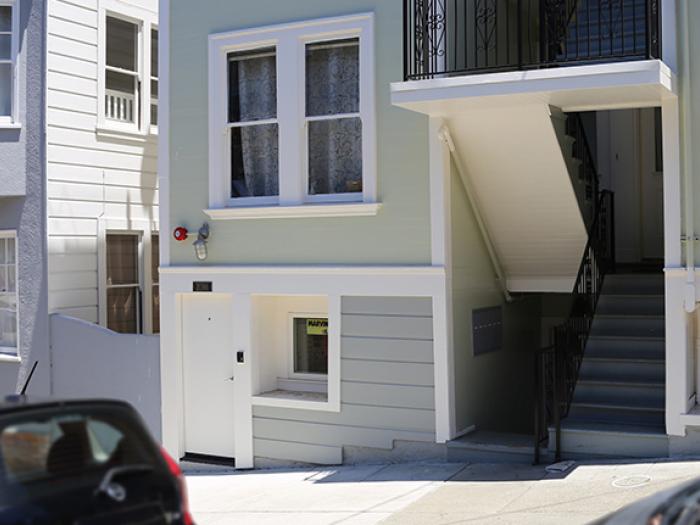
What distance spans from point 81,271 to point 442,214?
6198 millimetres

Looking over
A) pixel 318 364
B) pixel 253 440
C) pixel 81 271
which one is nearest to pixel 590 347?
pixel 318 364

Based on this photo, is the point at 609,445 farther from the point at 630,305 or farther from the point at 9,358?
the point at 9,358

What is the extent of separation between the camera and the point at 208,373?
12.0m

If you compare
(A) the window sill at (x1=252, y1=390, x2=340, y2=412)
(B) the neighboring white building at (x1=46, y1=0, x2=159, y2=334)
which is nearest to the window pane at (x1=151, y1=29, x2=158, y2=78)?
(B) the neighboring white building at (x1=46, y1=0, x2=159, y2=334)

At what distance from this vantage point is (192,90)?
12.0m

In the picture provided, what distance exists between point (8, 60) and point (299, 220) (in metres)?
5.42

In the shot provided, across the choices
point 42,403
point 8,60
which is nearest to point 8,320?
point 8,60

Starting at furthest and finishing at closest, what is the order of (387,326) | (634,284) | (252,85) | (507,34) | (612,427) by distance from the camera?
(634,284) < (252,85) < (507,34) < (387,326) < (612,427)

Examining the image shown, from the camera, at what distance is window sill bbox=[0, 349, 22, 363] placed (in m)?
13.7

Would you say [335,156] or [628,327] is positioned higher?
[335,156]

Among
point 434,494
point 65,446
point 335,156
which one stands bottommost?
point 434,494

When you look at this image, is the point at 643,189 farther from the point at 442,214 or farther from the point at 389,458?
the point at 389,458

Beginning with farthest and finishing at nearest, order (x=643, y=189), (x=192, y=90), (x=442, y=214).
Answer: (x=643, y=189)
(x=192, y=90)
(x=442, y=214)

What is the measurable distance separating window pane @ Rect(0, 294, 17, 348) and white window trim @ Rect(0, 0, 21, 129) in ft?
7.90
